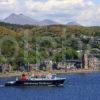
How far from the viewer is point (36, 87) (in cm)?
9575

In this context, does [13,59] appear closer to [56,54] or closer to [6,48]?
[6,48]

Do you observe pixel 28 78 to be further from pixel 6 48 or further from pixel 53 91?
pixel 6 48

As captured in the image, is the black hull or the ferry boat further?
the ferry boat

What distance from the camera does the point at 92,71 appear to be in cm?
19225

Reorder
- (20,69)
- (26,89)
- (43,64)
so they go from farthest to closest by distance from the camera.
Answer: (43,64) → (20,69) → (26,89)

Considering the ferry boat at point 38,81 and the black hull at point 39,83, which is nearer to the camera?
the black hull at point 39,83

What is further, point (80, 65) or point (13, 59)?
point (80, 65)

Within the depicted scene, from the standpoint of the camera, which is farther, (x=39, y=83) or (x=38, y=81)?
(x=39, y=83)

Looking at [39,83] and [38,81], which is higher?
[38,81]

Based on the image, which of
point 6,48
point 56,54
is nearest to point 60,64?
point 56,54

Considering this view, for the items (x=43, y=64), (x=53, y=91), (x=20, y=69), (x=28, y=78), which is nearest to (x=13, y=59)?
(x=20, y=69)

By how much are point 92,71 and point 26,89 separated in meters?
102

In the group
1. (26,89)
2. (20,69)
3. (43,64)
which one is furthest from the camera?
(43,64)

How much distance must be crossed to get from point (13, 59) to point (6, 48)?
20.6ft
